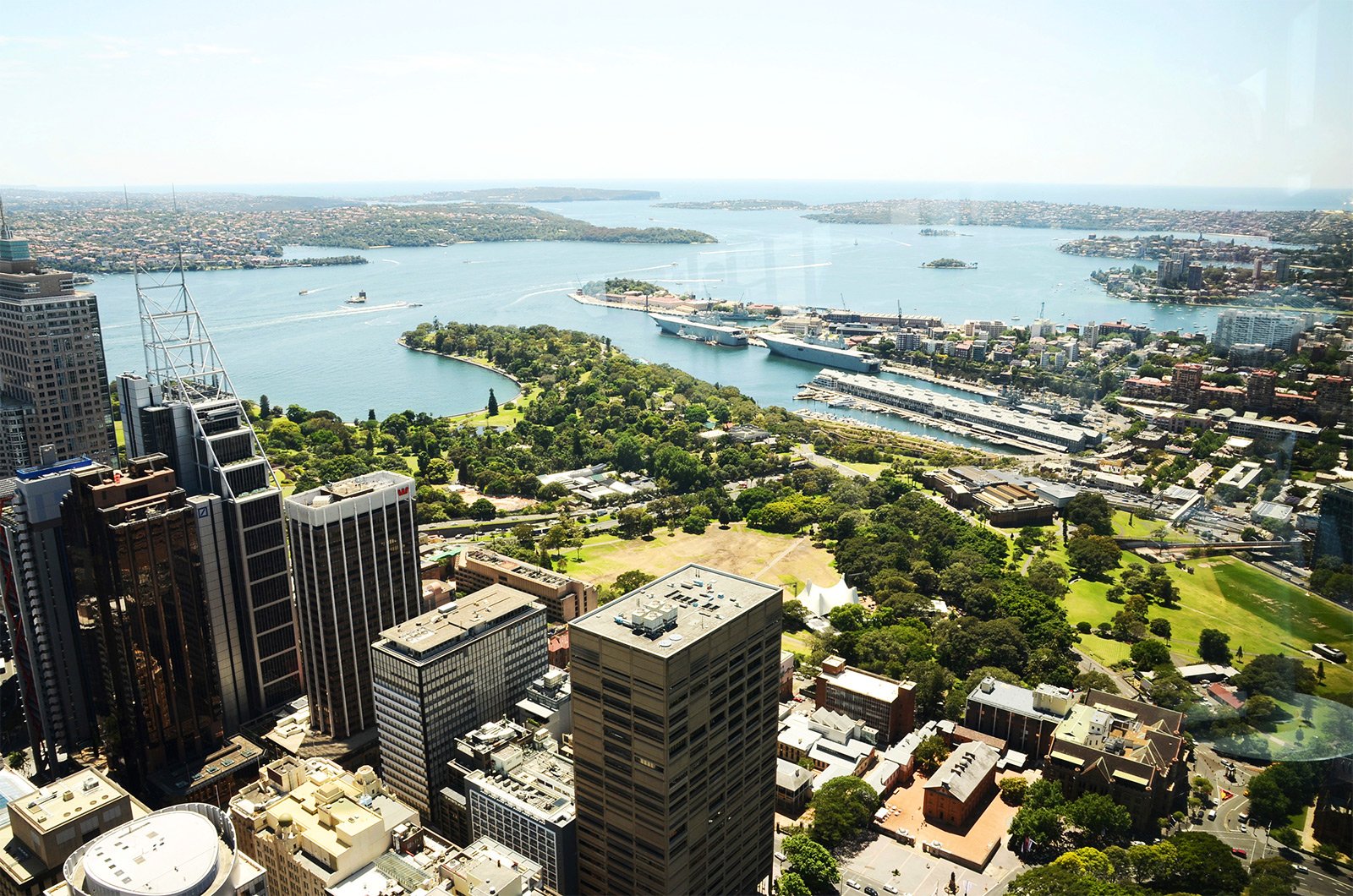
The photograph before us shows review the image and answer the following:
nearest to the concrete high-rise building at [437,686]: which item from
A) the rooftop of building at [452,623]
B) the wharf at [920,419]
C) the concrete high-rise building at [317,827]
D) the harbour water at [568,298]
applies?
the rooftop of building at [452,623]

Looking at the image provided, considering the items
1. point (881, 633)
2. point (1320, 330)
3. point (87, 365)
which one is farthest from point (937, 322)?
point (87, 365)

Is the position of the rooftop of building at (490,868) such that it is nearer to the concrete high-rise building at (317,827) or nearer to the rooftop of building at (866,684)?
the concrete high-rise building at (317,827)

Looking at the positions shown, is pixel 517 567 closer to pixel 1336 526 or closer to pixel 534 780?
pixel 534 780

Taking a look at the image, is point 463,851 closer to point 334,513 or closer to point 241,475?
point 334,513

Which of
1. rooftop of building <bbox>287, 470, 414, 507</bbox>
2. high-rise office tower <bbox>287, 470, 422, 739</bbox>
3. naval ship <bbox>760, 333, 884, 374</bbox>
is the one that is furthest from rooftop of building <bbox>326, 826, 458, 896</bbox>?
naval ship <bbox>760, 333, 884, 374</bbox>

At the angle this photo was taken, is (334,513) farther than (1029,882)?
Yes

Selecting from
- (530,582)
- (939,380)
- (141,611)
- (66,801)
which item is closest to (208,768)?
(141,611)

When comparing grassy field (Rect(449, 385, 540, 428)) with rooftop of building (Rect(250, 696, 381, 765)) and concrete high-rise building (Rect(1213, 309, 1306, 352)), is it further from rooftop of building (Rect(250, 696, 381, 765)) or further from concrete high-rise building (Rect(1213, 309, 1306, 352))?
concrete high-rise building (Rect(1213, 309, 1306, 352))
